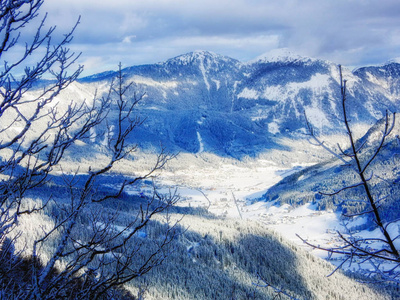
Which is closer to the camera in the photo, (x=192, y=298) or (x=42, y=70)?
(x=42, y=70)

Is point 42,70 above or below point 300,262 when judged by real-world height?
above

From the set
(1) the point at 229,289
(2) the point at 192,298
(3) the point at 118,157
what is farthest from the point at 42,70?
(1) the point at 229,289

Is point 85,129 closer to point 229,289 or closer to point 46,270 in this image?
point 46,270

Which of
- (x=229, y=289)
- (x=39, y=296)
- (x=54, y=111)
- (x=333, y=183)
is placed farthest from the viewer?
(x=333, y=183)

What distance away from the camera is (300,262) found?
71812 millimetres

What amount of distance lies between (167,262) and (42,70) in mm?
52984

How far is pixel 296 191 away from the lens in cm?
16412

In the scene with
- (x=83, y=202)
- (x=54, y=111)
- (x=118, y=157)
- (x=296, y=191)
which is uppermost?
(x=54, y=111)

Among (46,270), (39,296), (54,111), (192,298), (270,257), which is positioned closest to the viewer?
(39,296)

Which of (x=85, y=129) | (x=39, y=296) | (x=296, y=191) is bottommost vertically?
(x=296, y=191)

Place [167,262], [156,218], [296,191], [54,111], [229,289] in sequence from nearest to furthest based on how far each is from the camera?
[54,111], [229,289], [167,262], [156,218], [296,191]

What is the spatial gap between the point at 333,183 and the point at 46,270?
526ft

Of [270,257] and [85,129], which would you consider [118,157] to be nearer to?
[85,129]

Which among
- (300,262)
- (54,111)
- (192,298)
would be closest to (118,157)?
(54,111)
